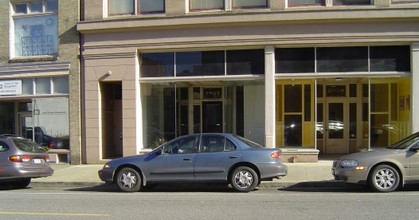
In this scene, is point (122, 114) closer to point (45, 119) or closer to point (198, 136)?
point (45, 119)

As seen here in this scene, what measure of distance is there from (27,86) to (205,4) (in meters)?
8.02

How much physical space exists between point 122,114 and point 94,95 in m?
1.33

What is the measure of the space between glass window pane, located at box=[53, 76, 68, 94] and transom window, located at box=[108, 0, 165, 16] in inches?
128

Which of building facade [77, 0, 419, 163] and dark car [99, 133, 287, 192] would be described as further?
building facade [77, 0, 419, 163]

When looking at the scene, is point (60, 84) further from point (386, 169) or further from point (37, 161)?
point (386, 169)

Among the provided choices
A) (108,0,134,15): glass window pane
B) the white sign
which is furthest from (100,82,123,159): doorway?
the white sign

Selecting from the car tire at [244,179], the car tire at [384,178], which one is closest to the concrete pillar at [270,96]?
the car tire at [244,179]

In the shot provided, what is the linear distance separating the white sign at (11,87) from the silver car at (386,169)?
13538mm

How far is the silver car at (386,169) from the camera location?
10.4 m

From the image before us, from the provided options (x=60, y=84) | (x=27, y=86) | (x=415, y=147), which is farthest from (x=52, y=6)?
(x=415, y=147)

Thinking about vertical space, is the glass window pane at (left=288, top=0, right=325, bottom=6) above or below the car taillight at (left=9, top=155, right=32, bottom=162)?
above

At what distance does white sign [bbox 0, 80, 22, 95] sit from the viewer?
18.2m

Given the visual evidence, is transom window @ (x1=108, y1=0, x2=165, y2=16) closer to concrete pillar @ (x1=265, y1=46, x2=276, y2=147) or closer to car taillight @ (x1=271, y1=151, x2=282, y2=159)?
concrete pillar @ (x1=265, y1=46, x2=276, y2=147)

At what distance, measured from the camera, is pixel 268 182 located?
12.2 m
